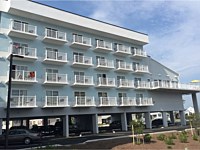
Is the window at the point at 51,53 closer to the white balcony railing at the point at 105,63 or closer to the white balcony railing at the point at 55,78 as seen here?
the white balcony railing at the point at 55,78

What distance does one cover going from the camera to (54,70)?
94.6ft

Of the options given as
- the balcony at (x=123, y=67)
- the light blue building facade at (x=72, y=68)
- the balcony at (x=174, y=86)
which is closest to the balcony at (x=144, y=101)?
the light blue building facade at (x=72, y=68)

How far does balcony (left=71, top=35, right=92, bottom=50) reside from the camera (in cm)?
3073

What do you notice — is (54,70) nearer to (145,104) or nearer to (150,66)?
(145,104)

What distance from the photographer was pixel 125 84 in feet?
116

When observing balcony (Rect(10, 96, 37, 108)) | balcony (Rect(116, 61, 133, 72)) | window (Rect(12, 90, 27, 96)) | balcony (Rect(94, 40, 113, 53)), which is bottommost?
balcony (Rect(10, 96, 37, 108))

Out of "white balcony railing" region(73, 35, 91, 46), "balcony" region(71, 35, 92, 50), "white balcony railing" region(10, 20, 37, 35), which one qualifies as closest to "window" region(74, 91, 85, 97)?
"balcony" region(71, 35, 92, 50)

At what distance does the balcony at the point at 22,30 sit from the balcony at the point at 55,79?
4.80m

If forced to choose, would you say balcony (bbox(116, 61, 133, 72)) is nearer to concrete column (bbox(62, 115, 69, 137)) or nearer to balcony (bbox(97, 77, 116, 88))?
balcony (bbox(97, 77, 116, 88))

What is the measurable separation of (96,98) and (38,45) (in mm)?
10397

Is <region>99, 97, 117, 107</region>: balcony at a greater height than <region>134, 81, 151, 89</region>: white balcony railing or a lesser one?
lesser

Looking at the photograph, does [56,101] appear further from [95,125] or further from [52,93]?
[95,125]

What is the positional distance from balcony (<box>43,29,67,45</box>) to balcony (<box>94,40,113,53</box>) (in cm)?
538

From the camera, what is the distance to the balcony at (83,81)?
29856mm
